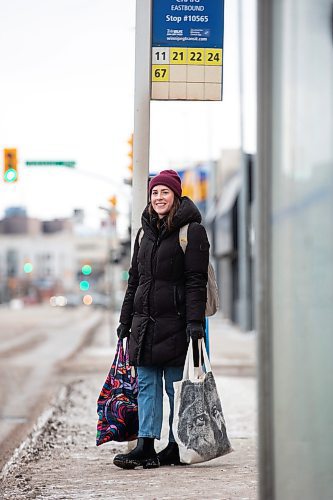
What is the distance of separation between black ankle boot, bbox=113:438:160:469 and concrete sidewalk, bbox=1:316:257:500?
0.06m

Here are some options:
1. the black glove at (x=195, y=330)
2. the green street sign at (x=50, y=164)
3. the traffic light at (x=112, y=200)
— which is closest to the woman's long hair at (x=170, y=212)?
the black glove at (x=195, y=330)

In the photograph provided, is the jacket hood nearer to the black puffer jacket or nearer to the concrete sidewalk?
the black puffer jacket

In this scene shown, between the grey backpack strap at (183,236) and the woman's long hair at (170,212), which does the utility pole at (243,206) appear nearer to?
the woman's long hair at (170,212)

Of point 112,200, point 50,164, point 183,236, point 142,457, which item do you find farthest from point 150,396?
point 112,200

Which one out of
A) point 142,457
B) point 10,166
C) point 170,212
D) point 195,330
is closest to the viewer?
point 195,330

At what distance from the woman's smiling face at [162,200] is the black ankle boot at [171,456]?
143 centimetres

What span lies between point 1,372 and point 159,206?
12.5m

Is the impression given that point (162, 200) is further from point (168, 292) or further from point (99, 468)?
point (99, 468)

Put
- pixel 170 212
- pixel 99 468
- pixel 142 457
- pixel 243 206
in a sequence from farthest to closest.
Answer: pixel 243 206
pixel 99 468
pixel 142 457
pixel 170 212

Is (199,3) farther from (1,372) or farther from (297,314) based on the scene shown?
(1,372)

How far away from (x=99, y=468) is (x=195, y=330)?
136 cm

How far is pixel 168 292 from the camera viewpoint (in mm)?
6227

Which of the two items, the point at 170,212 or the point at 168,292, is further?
the point at 170,212

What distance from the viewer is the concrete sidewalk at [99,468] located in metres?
5.75
